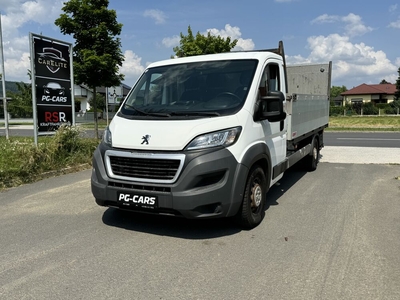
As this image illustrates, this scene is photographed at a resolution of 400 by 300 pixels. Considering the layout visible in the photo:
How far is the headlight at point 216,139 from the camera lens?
3.89m

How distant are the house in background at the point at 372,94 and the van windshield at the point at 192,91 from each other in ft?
253

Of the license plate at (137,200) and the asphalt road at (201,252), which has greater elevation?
the license plate at (137,200)

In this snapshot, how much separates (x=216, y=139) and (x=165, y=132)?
1.92ft

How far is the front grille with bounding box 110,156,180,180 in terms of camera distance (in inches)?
153

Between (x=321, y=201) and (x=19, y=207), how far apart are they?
491 cm

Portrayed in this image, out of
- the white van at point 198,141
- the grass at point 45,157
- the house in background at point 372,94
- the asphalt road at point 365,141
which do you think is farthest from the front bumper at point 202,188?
the house in background at point 372,94

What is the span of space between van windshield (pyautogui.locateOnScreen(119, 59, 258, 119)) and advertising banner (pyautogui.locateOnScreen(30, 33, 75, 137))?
4946 millimetres

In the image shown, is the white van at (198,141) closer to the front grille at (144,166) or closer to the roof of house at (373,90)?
the front grille at (144,166)

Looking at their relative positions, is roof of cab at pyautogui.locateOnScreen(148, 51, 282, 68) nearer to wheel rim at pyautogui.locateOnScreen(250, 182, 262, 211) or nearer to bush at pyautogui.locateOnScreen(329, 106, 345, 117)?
wheel rim at pyautogui.locateOnScreen(250, 182, 262, 211)

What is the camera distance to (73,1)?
1224cm

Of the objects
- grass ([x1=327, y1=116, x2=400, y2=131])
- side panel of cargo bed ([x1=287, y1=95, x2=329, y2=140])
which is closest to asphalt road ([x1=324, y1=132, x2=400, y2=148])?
grass ([x1=327, y1=116, x2=400, y2=131])

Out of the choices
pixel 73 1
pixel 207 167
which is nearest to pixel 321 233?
pixel 207 167

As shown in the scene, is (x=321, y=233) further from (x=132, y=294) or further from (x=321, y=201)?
(x=132, y=294)

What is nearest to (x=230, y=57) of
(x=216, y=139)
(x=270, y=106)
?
(x=270, y=106)
